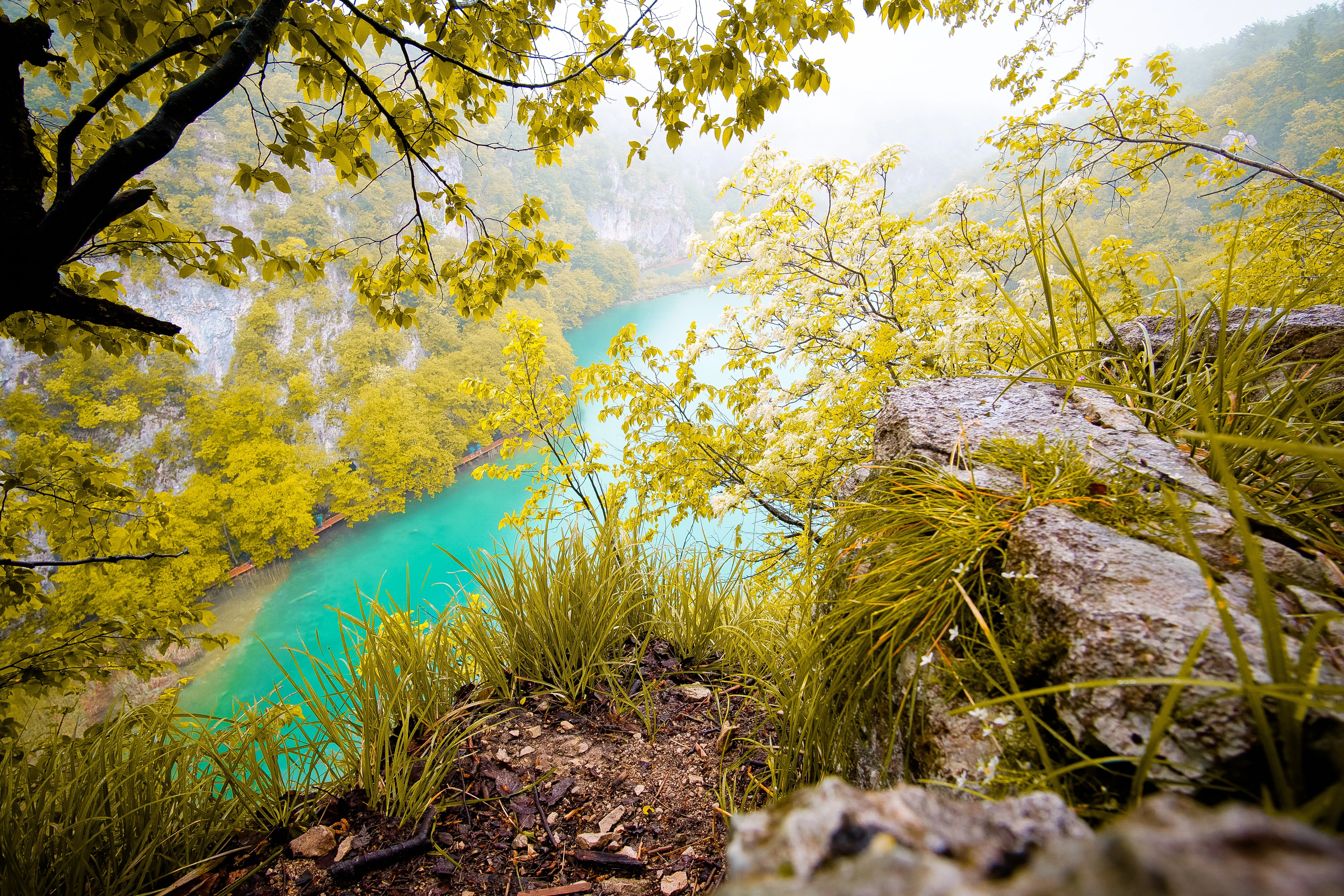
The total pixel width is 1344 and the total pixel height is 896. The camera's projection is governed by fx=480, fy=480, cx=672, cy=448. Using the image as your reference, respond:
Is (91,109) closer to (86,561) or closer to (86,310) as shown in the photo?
(86,310)

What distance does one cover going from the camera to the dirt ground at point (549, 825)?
1.40 metres

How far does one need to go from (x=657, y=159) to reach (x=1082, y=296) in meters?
115

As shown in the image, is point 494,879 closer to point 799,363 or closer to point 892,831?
point 892,831

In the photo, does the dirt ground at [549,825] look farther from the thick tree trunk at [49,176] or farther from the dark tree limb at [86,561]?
the thick tree trunk at [49,176]

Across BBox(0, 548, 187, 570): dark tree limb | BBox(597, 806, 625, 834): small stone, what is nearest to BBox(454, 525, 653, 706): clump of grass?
BBox(597, 806, 625, 834): small stone

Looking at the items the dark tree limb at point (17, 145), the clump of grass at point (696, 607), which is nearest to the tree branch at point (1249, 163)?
the clump of grass at point (696, 607)

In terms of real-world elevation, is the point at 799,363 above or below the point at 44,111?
below

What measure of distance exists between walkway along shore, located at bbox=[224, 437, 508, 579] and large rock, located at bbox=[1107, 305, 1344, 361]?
13385mm

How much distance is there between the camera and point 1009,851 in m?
0.38

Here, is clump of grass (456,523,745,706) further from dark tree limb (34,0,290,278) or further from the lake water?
the lake water

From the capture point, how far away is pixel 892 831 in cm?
40

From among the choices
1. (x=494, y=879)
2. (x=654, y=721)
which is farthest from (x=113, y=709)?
(x=654, y=721)

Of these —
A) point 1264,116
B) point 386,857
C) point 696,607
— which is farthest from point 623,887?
point 1264,116

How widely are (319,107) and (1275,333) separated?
14.0 ft
